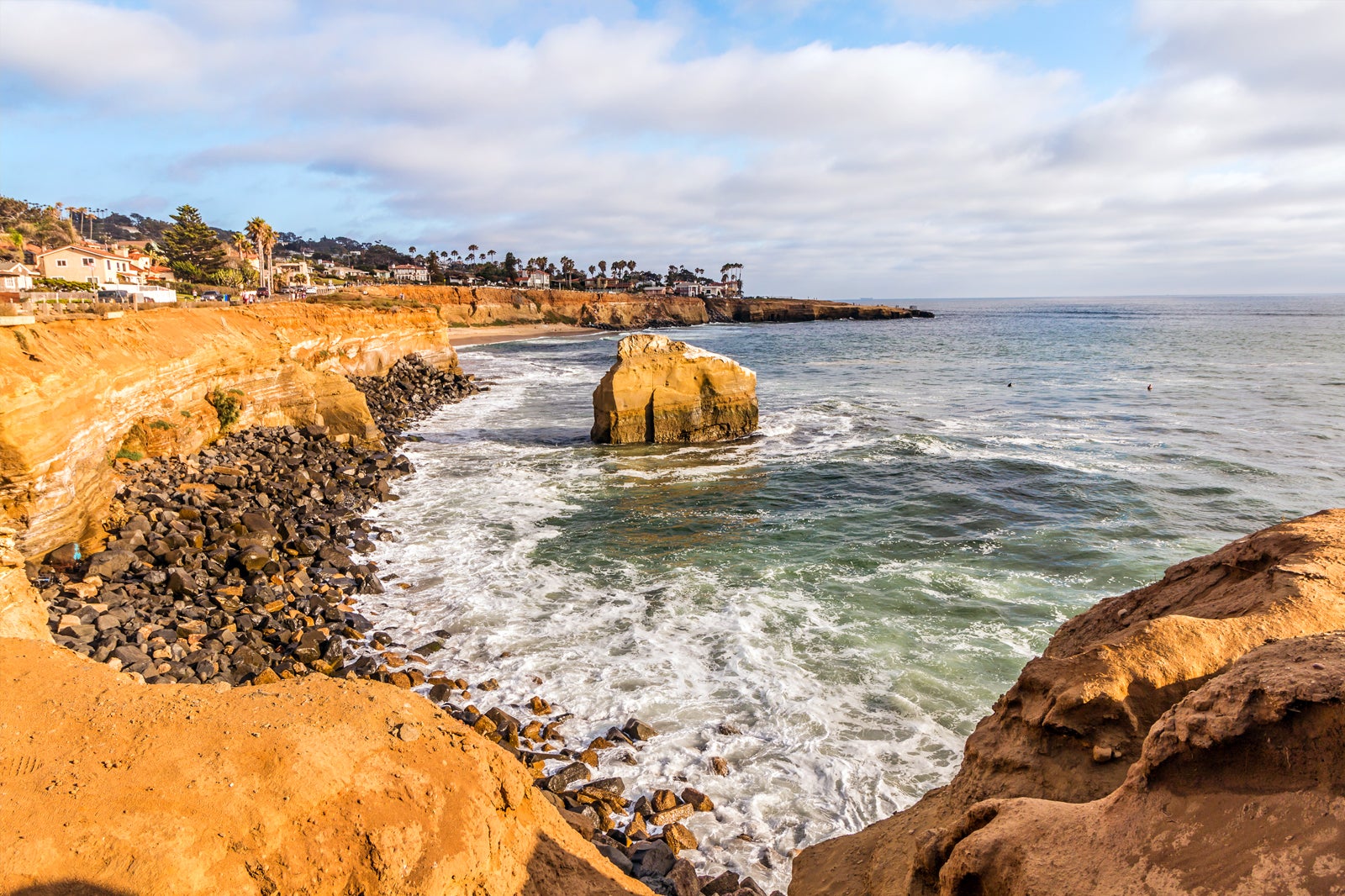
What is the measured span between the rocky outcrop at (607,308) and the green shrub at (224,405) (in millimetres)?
49546

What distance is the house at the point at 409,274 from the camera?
122 meters

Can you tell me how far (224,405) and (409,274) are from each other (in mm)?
118631

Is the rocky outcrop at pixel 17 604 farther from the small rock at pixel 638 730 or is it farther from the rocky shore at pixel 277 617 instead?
the small rock at pixel 638 730

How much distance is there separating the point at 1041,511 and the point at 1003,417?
14.2 metres

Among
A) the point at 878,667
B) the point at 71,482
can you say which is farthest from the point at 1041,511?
the point at 71,482

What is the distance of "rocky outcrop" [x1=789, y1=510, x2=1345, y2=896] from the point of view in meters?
2.35

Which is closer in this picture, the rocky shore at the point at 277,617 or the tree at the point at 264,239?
the rocky shore at the point at 277,617

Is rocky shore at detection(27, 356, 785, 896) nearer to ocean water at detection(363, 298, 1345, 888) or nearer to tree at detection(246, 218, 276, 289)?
ocean water at detection(363, 298, 1345, 888)

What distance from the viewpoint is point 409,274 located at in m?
128

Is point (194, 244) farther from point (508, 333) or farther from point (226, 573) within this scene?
point (226, 573)

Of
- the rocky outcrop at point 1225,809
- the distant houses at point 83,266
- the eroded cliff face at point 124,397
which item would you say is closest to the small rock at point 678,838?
the rocky outcrop at point 1225,809

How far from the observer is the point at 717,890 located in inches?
236

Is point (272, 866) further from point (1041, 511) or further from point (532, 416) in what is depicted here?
point (532, 416)

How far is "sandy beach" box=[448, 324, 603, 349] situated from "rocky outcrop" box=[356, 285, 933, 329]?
2.19 metres
